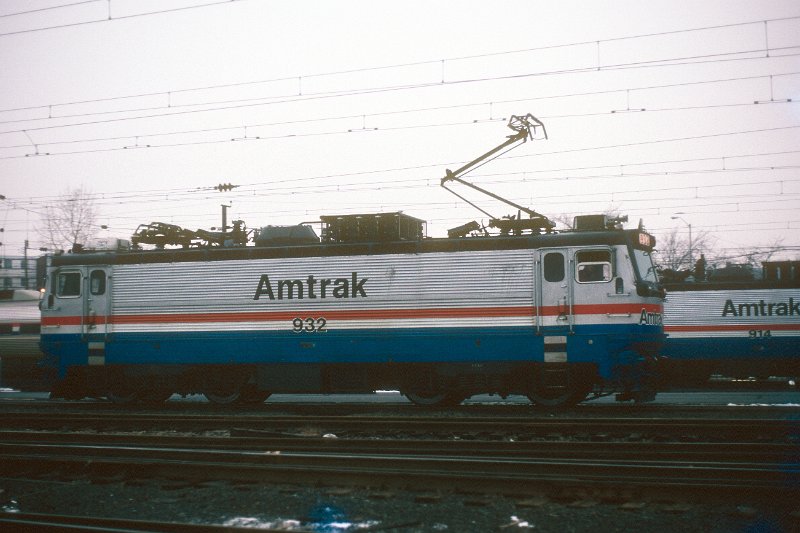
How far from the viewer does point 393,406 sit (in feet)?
52.5

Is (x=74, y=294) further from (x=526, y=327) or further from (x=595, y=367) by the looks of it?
(x=595, y=367)

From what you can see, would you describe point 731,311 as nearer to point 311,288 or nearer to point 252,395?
point 311,288

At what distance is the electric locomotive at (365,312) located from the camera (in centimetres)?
1398

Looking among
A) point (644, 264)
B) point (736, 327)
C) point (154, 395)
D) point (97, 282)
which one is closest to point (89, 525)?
point (154, 395)

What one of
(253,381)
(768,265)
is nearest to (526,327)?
(253,381)

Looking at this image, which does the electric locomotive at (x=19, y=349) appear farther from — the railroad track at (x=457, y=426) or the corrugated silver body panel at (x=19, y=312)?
the railroad track at (x=457, y=426)

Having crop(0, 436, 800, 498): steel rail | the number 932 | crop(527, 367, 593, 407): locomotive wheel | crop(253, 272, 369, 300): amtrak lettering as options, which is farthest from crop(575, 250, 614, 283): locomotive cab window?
crop(0, 436, 800, 498): steel rail

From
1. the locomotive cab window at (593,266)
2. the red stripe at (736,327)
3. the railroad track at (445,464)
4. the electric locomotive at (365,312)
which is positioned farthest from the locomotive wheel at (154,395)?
the red stripe at (736,327)

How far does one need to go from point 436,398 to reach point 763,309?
A: 11.8 metres

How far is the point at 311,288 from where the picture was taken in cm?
1547

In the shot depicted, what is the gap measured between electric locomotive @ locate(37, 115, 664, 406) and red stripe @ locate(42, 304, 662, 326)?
0.03 m

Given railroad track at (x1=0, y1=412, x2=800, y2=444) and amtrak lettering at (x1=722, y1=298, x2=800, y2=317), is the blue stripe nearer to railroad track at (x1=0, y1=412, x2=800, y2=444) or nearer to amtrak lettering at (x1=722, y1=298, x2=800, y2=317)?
railroad track at (x1=0, y1=412, x2=800, y2=444)

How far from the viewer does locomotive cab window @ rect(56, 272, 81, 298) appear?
16891 mm

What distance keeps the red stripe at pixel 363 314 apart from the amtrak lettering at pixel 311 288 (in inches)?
13.1
